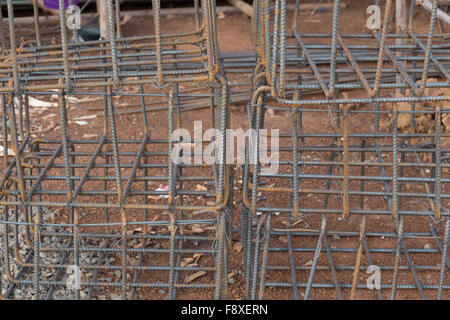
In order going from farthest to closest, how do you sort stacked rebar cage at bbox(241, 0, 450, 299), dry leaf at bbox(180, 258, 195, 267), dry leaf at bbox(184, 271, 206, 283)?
dry leaf at bbox(180, 258, 195, 267) → dry leaf at bbox(184, 271, 206, 283) → stacked rebar cage at bbox(241, 0, 450, 299)

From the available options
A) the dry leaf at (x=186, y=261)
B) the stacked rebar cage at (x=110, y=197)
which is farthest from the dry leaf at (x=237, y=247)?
the dry leaf at (x=186, y=261)

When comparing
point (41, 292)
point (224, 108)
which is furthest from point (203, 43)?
point (41, 292)

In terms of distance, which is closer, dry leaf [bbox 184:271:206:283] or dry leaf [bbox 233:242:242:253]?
dry leaf [bbox 184:271:206:283]

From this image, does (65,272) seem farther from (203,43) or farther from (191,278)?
(203,43)

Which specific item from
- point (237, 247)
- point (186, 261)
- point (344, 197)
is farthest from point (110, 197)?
point (344, 197)

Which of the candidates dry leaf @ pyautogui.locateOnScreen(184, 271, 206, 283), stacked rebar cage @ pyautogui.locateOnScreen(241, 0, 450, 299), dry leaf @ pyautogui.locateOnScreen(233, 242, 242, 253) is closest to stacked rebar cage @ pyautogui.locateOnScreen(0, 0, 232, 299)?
dry leaf @ pyautogui.locateOnScreen(184, 271, 206, 283)

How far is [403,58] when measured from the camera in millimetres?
3369

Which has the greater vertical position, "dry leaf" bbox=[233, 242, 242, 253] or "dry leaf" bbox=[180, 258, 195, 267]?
"dry leaf" bbox=[233, 242, 242, 253]

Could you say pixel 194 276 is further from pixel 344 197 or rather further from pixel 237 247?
pixel 344 197

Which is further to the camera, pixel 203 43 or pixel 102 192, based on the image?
pixel 203 43

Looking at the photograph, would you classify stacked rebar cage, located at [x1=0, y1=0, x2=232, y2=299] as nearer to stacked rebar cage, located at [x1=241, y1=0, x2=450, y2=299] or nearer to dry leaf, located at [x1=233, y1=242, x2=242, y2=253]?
dry leaf, located at [x1=233, y1=242, x2=242, y2=253]

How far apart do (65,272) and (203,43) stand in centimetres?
159

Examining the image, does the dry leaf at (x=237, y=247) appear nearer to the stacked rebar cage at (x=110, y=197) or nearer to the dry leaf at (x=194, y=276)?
the stacked rebar cage at (x=110, y=197)
